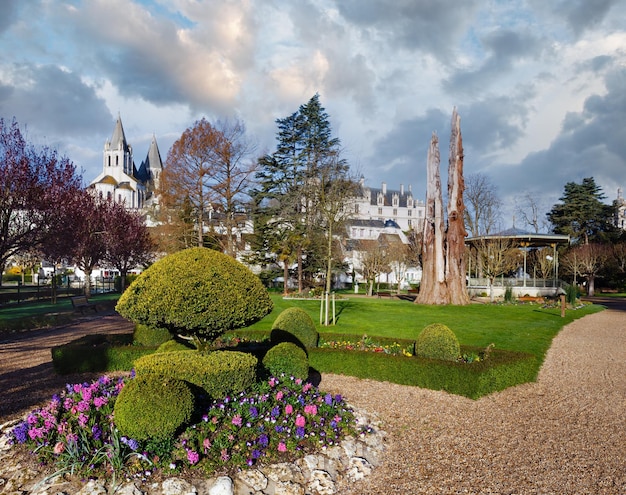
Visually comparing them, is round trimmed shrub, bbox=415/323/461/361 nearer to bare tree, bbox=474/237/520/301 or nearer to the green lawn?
the green lawn

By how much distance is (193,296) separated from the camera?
5938 mm

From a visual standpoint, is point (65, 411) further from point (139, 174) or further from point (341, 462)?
point (139, 174)

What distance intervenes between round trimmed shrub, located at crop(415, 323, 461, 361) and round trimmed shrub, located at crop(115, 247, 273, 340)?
4.15 m

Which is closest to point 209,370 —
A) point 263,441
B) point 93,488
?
point 263,441

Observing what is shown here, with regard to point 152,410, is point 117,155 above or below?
above

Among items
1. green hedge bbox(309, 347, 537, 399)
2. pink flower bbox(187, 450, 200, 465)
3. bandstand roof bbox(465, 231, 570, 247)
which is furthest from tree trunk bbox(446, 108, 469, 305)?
pink flower bbox(187, 450, 200, 465)

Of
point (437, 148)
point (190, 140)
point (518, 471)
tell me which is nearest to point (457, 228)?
point (437, 148)

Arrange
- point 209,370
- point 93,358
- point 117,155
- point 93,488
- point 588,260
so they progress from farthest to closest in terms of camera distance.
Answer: point 117,155, point 588,260, point 93,358, point 209,370, point 93,488

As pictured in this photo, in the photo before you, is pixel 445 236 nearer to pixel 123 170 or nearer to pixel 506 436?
pixel 506 436

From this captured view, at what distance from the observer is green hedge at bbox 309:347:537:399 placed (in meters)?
7.95

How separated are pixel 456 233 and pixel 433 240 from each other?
1211 mm

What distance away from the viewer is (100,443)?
15.8 ft

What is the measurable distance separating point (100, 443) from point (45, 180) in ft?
60.5

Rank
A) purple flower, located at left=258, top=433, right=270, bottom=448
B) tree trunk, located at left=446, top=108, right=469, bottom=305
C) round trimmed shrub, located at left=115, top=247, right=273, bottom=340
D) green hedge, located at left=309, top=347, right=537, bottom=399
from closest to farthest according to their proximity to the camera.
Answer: purple flower, located at left=258, top=433, right=270, bottom=448 < round trimmed shrub, located at left=115, top=247, right=273, bottom=340 < green hedge, located at left=309, top=347, right=537, bottom=399 < tree trunk, located at left=446, top=108, right=469, bottom=305
